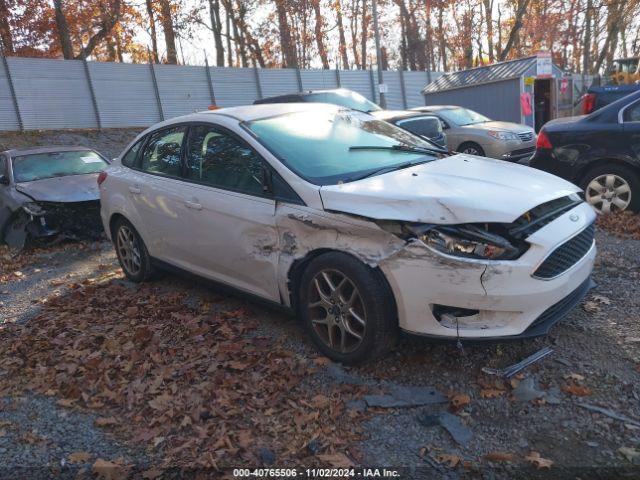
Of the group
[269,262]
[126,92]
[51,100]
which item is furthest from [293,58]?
[269,262]

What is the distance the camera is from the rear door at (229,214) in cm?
375

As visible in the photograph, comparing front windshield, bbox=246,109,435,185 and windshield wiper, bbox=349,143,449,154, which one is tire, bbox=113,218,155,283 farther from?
windshield wiper, bbox=349,143,449,154

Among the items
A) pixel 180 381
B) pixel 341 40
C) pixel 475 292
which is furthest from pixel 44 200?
pixel 341 40

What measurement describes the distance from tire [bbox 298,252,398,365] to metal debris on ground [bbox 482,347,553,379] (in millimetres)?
606

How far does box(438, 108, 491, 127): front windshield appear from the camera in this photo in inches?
493

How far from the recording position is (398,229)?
306cm

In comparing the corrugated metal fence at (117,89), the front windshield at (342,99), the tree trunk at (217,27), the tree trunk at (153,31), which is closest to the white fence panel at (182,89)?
the corrugated metal fence at (117,89)

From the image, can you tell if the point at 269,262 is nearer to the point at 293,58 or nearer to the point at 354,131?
the point at 354,131

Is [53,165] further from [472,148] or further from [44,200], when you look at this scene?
[472,148]

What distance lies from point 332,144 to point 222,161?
87 centimetres

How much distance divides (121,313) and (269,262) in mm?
1805

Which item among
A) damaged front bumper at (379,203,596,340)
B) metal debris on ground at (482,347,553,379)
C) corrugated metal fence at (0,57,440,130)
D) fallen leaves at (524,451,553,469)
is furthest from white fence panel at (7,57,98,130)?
fallen leaves at (524,451,553,469)

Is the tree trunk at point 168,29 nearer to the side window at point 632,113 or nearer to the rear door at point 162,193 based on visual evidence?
the rear door at point 162,193

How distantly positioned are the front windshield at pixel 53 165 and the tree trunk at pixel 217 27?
2534 centimetres
